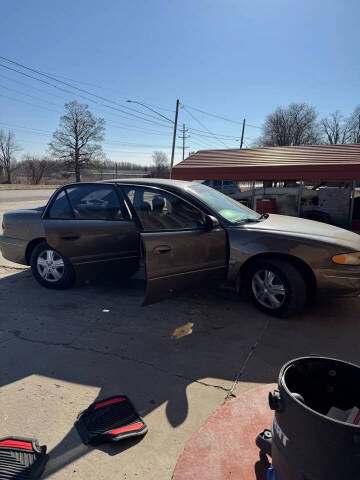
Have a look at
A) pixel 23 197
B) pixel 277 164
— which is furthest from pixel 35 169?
pixel 277 164

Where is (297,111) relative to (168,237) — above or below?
above

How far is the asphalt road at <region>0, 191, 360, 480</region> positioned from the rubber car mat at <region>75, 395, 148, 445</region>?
54mm

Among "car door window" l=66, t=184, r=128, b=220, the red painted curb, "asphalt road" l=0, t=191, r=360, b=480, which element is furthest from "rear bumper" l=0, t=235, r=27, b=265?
the red painted curb

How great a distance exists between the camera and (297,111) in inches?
2502

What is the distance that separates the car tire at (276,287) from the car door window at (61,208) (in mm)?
2561

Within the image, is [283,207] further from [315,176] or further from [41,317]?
[41,317]

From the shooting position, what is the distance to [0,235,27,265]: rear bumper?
500cm

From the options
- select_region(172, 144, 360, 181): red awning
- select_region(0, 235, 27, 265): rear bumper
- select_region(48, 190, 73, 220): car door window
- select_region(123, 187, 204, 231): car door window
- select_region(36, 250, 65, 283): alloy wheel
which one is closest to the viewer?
select_region(123, 187, 204, 231): car door window

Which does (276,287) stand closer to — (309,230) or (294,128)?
(309,230)

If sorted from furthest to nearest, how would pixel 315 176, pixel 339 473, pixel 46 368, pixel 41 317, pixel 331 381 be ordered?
pixel 315 176
pixel 41 317
pixel 46 368
pixel 331 381
pixel 339 473

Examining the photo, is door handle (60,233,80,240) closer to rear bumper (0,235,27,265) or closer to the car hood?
rear bumper (0,235,27,265)

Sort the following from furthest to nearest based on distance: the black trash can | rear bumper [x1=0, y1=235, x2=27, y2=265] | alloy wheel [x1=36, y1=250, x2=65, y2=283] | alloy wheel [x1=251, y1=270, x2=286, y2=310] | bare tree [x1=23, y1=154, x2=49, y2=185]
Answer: bare tree [x1=23, y1=154, x2=49, y2=185], rear bumper [x1=0, y1=235, x2=27, y2=265], alloy wheel [x1=36, y1=250, x2=65, y2=283], alloy wheel [x1=251, y1=270, x2=286, y2=310], the black trash can

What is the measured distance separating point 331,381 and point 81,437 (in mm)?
1582

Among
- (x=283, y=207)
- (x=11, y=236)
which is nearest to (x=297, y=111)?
(x=283, y=207)
